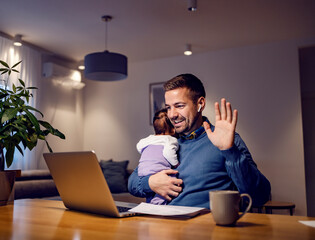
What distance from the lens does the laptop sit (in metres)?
1.01

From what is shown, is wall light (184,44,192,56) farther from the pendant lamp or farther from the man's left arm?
the man's left arm

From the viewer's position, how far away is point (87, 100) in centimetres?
598

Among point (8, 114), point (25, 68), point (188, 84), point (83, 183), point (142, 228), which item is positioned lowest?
point (142, 228)

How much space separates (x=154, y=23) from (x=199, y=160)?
2.92m

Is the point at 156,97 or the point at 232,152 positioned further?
the point at 156,97

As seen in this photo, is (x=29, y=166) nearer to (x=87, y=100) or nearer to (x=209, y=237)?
(x=87, y=100)

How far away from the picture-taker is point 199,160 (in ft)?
4.82

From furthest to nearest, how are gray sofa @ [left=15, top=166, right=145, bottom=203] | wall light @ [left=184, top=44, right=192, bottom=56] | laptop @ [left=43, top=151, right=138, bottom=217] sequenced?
wall light @ [left=184, top=44, right=192, bottom=56], gray sofa @ [left=15, top=166, right=145, bottom=203], laptop @ [left=43, top=151, right=138, bottom=217]

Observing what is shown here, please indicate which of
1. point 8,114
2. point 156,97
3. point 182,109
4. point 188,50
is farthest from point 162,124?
point 156,97

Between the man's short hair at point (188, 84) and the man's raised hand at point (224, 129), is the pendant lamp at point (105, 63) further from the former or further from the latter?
the man's raised hand at point (224, 129)

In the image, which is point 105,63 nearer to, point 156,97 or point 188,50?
point 188,50

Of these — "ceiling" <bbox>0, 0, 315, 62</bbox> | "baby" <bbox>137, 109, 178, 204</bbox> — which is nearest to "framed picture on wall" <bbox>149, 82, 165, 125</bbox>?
"ceiling" <bbox>0, 0, 315, 62</bbox>

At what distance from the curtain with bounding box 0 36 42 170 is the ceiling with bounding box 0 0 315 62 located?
0.17m

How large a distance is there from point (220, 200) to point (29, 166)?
4.34 meters
